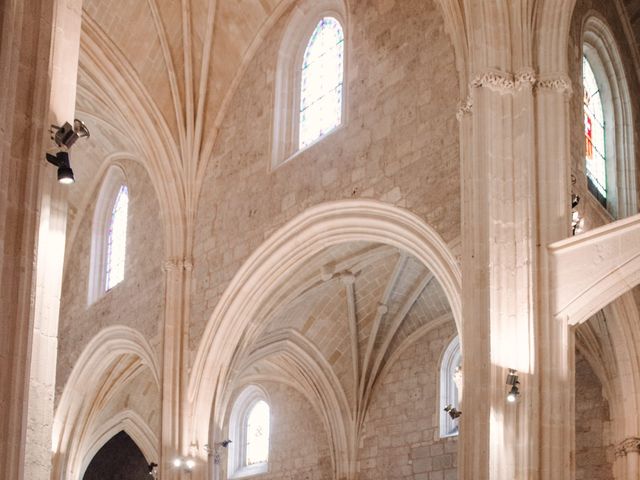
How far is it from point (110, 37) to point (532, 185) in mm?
8498

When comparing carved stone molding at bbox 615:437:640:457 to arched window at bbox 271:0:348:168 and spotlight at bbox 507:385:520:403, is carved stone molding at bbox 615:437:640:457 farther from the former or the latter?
arched window at bbox 271:0:348:168

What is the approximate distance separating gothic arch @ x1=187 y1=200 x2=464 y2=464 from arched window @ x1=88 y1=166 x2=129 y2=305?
474 centimetres

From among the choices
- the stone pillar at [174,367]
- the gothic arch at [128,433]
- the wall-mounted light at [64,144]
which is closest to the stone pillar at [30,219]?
the wall-mounted light at [64,144]

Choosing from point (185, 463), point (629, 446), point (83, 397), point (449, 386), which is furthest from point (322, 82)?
point (83, 397)

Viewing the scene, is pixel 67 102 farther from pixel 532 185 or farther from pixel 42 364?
pixel 532 185

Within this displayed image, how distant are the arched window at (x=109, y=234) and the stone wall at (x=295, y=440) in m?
3.64

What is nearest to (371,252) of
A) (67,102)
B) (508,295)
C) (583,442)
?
(583,442)

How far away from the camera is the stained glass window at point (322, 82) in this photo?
54.3 ft

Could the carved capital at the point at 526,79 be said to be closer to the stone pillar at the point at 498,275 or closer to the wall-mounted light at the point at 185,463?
the stone pillar at the point at 498,275

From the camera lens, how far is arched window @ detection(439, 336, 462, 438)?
18625 mm

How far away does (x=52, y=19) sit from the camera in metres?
8.22

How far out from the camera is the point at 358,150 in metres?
15.3

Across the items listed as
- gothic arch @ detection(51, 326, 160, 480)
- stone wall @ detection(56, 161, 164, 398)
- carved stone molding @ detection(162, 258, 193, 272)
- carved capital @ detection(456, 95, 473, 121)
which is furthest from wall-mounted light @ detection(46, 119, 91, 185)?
gothic arch @ detection(51, 326, 160, 480)

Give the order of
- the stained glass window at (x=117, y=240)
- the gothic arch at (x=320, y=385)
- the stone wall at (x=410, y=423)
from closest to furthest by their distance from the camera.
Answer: the stone wall at (x=410, y=423), the gothic arch at (x=320, y=385), the stained glass window at (x=117, y=240)
